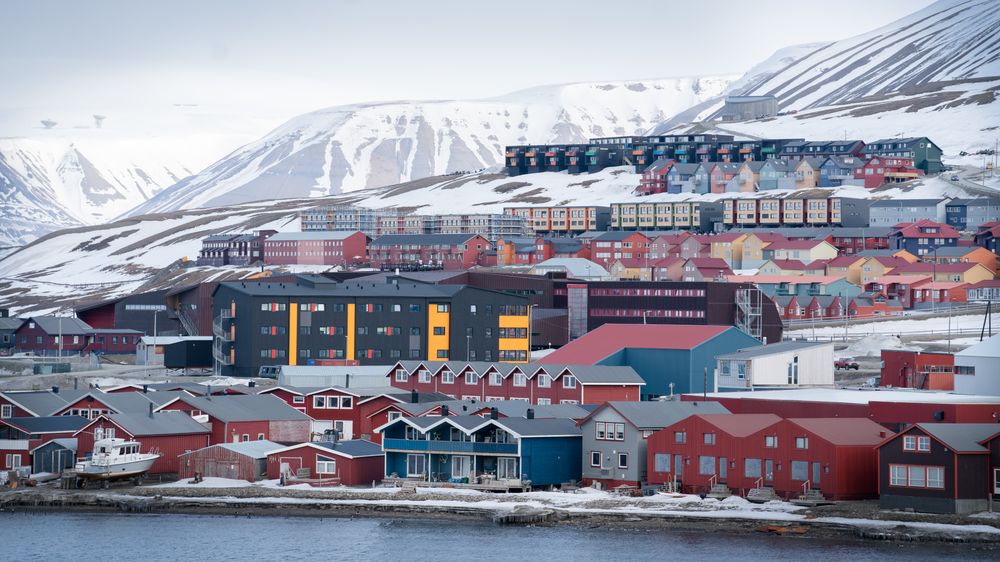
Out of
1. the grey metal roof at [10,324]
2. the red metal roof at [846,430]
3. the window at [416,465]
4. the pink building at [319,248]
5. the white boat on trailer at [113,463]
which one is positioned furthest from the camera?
the pink building at [319,248]

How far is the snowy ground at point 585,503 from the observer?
1765 inches

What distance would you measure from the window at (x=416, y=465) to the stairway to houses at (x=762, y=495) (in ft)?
35.7

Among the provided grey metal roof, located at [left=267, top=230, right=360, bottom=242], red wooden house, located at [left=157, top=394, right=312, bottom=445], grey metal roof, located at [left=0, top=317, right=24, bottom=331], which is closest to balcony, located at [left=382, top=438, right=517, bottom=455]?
red wooden house, located at [left=157, top=394, right=312, bottom=445]

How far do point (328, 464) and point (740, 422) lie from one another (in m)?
13.6

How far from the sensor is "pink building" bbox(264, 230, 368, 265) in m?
150

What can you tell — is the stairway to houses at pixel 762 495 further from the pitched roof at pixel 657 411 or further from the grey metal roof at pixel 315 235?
the grey metal roof at pixel 315 235

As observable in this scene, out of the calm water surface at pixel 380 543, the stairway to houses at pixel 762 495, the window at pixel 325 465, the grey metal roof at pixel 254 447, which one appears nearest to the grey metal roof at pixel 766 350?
the stairway to houses at pixel 762 495

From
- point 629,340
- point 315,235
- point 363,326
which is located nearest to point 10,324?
point 363,326

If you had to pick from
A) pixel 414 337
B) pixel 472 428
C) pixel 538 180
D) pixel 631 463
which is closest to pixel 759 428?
pixel 631 463

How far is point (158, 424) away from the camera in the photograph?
2194 inches

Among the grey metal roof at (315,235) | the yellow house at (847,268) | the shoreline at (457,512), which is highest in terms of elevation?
the grey metal roof at (315,235)

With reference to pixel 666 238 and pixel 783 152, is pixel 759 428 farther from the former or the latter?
pixel 783 152

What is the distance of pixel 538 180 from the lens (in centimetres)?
19738

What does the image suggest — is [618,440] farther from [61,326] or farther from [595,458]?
[61,326]
